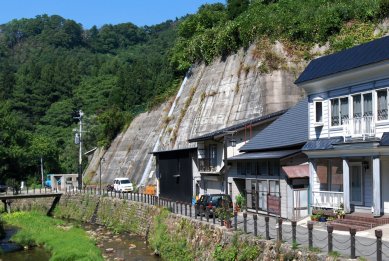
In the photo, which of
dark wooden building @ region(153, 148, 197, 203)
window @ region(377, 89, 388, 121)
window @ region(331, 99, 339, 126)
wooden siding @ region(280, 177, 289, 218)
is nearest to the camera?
window @ region(377, 89, 388, 121)

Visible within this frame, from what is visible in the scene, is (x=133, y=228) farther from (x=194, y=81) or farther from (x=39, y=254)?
(x=194, y=81)

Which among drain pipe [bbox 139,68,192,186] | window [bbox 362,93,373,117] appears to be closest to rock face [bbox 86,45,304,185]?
drain pipe [bbox 139,68,192,186]

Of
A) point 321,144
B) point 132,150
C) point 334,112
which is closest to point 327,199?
point 321,144

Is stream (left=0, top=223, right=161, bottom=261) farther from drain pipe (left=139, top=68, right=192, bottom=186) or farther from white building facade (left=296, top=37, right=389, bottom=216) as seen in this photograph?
drain pipe (left=139, top=68, right=192, bottom=186)

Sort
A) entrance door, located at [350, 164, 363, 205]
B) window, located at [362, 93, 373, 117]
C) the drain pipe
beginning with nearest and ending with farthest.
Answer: window, located at [362, 93, 373, 117]
entrance door, located at [350, 164, 363, 205]
the drain pipe

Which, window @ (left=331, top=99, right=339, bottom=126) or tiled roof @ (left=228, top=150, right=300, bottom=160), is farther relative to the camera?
tiled roof @ (left=228, top=150, right=300, bottom=160)

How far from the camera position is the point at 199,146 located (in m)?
38.2

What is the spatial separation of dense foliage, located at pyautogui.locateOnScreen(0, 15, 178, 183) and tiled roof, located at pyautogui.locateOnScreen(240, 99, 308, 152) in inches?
1304

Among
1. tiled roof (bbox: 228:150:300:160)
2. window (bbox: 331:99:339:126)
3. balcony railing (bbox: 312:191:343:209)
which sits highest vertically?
window (bbox: 331:99:339:126)

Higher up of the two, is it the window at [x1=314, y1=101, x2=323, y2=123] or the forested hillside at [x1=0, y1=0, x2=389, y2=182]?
the forested hillside at [x1=0, y1=0, x2=389, y2=182]

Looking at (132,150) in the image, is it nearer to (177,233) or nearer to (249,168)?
(249,168)

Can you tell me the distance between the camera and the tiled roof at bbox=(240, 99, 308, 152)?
27050 mm

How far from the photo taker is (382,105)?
21.0 metres

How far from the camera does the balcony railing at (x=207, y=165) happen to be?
36.0 metres
